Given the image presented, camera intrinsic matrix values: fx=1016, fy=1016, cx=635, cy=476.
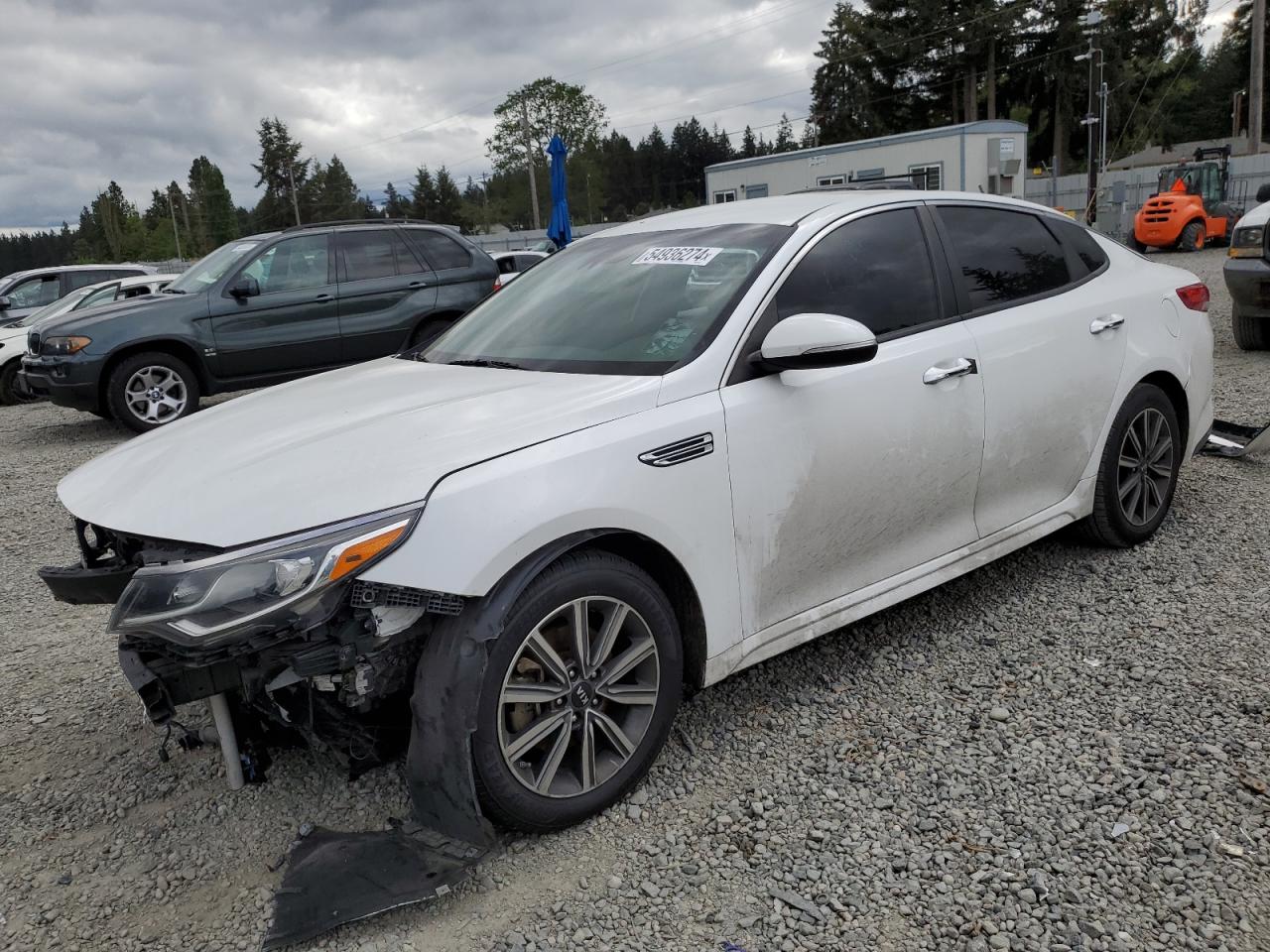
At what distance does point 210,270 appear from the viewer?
33.4 feet

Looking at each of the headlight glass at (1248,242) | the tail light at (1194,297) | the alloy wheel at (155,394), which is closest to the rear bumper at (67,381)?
the alloy wheel at (155,394)

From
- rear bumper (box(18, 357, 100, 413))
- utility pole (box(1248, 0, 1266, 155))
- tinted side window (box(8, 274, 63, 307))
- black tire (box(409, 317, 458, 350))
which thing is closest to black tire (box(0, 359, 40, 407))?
tinted side window (box(8, 274, 63, 307))

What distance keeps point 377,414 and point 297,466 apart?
402 millimetres

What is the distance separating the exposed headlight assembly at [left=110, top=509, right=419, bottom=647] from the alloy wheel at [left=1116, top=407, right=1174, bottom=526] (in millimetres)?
3375

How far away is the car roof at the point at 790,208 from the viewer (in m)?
3.56

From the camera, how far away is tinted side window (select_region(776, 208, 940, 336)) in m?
3.31

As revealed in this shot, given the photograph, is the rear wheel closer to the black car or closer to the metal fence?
the metal fence

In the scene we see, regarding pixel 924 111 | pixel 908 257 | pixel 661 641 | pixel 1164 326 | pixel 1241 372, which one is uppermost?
pixel 924 111

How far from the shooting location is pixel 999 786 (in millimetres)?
2869

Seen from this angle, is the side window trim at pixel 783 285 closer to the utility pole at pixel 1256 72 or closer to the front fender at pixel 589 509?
the front fender at pixel 589 509

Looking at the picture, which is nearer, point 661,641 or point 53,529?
point 661,641

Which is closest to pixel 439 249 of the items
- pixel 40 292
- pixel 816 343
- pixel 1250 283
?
pixel 1250 283

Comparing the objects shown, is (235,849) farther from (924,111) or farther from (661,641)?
(924,111)

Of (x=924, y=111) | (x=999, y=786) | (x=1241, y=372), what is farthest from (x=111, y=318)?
(x=924, y=111)
